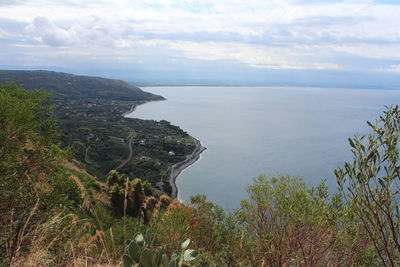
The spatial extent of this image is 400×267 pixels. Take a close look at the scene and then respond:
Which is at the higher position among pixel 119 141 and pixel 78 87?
pixel 78 87

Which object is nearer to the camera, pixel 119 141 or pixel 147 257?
pixel 147 257

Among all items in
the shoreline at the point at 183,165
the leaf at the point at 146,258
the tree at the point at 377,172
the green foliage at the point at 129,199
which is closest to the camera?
the leaf at the point at 146,258

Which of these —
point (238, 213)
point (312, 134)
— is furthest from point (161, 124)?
point (238, 213)

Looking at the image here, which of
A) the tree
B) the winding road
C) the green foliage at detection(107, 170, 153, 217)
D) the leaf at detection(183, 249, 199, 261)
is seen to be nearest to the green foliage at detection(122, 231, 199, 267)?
the leaf at detection(183, 249, 199, 261)

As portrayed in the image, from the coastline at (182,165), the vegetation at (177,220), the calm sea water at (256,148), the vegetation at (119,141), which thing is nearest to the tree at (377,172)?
the vegetation at (177,220)

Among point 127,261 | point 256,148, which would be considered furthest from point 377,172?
point 256,148

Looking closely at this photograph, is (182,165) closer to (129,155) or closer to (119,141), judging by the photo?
(129,155)

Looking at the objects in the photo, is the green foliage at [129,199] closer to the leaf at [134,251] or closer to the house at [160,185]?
the leaf at [134,251]

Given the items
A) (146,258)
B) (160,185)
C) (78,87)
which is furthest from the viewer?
(78,87)
